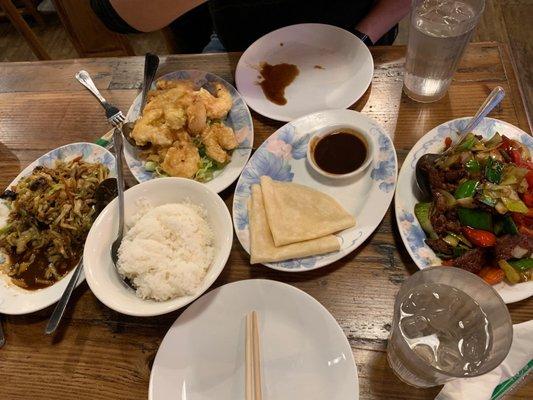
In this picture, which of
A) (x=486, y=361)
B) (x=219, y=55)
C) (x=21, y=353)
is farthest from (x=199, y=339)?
(x=219, y=55)

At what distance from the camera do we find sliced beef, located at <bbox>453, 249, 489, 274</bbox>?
4.72 feet

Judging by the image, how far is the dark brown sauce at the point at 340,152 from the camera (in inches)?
70.9

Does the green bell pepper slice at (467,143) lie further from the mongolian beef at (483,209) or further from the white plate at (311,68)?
the white plate at (311,68)

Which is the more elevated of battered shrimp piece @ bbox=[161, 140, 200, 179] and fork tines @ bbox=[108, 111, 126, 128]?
fork tines @ bbox=[108, 111, 126, 128]

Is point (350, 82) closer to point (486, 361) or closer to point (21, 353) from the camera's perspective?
point (486, 361)

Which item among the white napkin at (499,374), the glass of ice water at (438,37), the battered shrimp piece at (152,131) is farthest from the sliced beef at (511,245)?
the battered shrimp piece at (152,131)

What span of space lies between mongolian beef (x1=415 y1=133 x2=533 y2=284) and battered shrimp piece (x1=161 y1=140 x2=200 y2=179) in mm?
1017

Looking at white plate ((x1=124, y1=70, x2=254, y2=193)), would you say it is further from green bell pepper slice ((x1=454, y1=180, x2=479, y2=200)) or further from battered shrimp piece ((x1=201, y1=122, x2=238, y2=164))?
green bell pepper slice ((x1=454, y1=180, x2=479, y2=200))

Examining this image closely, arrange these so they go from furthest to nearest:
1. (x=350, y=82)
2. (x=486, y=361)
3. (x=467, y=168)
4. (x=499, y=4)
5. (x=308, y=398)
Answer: (x=499, y=4), (x=350, y=82), (x=467, y=168), (x=308, y=398), (x=486, y=361)

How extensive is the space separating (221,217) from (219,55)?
1215 mm

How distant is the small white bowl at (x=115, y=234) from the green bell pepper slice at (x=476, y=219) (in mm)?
897

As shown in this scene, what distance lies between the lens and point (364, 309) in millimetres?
1521

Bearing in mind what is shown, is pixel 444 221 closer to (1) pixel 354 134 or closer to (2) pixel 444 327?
(2) pixel 444 327

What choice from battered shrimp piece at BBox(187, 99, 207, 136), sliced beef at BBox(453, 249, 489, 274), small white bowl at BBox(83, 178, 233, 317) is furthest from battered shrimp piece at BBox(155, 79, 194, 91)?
sliced beef at BBox(453, 249, 489, 274)
